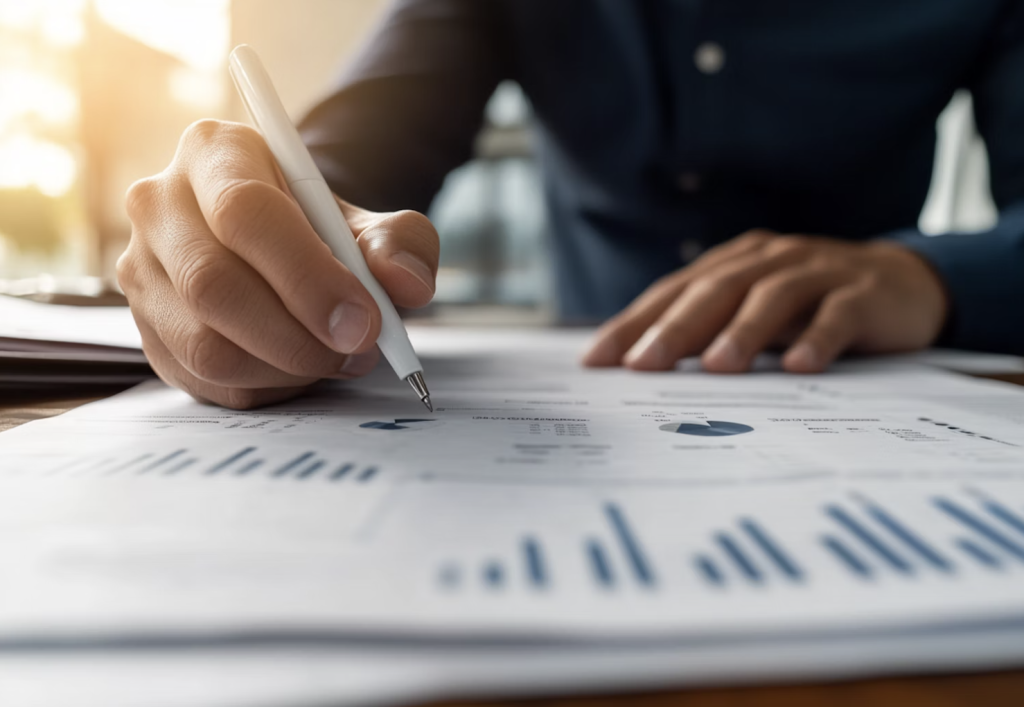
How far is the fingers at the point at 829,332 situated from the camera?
0.37 meters

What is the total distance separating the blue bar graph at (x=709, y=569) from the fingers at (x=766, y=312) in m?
0.27

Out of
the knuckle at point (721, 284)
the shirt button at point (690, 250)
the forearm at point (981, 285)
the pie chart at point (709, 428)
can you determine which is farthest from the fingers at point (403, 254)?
the shirt button at point (690, 250)

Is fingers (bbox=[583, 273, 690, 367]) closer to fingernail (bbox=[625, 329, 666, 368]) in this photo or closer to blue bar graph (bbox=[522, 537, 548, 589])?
fingernail (bbox=[625, 329, 666, 368])

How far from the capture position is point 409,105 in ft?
2.13

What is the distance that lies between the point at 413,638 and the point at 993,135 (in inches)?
32.7

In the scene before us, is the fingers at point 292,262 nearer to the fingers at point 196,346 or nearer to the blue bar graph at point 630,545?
the fingers at point 196,346

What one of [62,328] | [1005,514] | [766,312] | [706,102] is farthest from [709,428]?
[706,102]

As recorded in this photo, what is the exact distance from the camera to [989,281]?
50cm

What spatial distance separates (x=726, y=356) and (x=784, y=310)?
0.19ft

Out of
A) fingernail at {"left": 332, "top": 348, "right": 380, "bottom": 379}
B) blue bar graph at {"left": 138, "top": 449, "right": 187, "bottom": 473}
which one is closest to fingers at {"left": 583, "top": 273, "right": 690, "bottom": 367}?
fingernail at {"left": 332, "top": 348, "right": 380, "bottom": 379}

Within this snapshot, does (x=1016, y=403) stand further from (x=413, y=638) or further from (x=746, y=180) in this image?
(x=746, y=180)

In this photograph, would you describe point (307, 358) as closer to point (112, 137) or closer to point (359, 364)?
point (359, 364)

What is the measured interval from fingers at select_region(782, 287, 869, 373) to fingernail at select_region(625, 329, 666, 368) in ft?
0.23

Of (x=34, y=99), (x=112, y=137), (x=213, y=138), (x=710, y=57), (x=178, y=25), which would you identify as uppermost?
(x=178, y=25)
